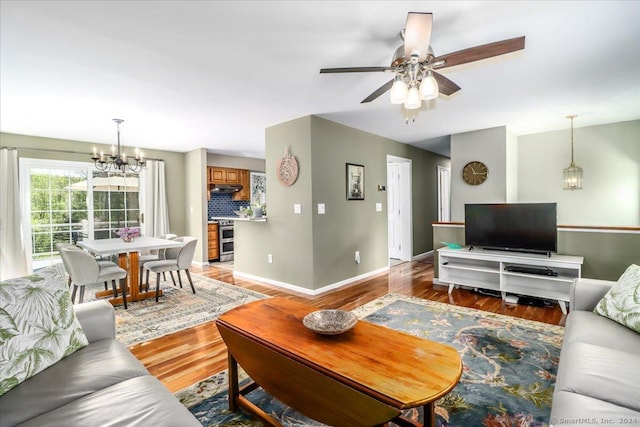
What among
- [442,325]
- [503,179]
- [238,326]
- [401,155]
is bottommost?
[442,325]

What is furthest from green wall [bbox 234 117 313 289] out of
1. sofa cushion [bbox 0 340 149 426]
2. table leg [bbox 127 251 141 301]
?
sofa cushion [bbox 0 340 149 426]

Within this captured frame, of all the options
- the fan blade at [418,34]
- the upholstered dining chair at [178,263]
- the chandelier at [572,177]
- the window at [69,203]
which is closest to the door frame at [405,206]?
the chandelier at [572,177]

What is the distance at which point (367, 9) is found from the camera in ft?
5.97

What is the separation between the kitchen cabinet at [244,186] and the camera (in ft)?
24.1

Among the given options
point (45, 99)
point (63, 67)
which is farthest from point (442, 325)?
point (45, 99)

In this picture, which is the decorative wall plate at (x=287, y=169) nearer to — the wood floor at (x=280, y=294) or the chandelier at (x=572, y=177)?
the wood floor at (x=280, y=294)

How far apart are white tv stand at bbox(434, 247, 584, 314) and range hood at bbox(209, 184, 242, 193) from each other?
16.0 ft

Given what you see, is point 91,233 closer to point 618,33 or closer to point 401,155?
point 401,155

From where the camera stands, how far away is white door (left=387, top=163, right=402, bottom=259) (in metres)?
6.35

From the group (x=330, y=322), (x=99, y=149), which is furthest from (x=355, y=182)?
(x=99, y=149)

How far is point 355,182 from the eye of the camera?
474cm

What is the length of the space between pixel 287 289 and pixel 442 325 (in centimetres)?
216

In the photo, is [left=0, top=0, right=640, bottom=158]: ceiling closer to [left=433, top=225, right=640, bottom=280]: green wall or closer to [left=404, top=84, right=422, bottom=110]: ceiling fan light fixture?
[left=404, top=84, right=422, bottom=110]: ceiling fan light fixture

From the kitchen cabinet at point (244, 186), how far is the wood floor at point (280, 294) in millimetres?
2204
